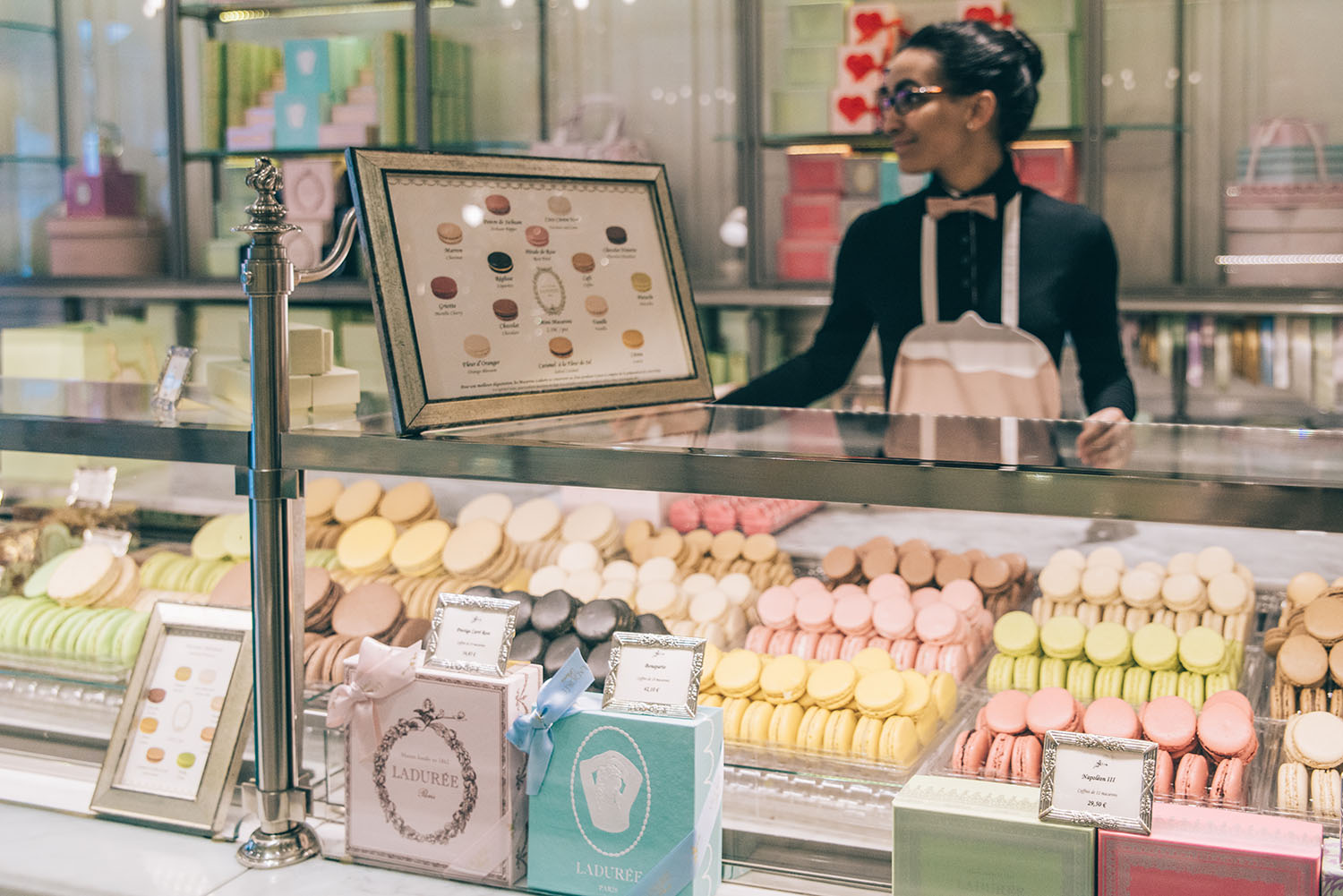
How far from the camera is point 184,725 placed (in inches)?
53.8

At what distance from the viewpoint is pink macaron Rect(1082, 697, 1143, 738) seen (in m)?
1.30

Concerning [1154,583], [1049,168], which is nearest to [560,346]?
[1154,583]

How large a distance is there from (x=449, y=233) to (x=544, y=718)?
496mm

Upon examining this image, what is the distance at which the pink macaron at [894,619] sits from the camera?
67.1 inches

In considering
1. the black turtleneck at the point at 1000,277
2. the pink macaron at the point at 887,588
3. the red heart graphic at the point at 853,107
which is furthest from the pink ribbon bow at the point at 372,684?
the red heart graphic at the point at 853,107

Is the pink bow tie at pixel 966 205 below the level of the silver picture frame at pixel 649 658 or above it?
above

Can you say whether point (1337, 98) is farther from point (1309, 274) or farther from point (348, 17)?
point (348, 17)

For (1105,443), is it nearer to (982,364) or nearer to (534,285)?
(534,285)

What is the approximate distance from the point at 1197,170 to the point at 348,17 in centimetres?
308

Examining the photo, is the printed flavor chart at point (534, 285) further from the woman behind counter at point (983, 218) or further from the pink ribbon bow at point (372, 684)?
the woman behind counter at point (983, 218)

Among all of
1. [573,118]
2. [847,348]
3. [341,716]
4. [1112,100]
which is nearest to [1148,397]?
[1112,100]

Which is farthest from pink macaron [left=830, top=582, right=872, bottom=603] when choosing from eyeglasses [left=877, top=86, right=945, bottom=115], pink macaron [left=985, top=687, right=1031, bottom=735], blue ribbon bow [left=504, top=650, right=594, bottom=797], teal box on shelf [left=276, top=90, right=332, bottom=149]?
teal box on shelf [left=276, top=90, right=332, bottom=149]

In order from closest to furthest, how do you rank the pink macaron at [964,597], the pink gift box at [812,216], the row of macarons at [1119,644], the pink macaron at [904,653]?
the row of macarons at [1119,644] < the pink macaron at [904,653] < the pink macaron at [964,597] < the pink gift box at [812,216]

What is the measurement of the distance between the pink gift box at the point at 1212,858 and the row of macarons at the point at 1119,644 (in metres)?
0.56
